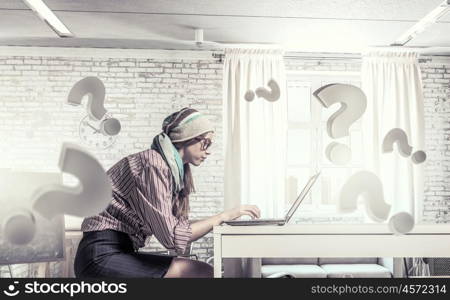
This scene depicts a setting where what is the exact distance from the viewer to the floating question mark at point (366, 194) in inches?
73.2

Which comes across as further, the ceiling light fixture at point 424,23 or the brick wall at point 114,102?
the brick wall at point 114,102

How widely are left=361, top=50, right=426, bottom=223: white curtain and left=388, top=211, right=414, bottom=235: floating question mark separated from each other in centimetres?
375

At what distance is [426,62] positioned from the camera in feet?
19.9

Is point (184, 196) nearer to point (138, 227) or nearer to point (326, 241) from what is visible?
point (138, 227)

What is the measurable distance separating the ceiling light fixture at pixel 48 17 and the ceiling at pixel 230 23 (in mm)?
62

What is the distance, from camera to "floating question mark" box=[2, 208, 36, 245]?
1511mm

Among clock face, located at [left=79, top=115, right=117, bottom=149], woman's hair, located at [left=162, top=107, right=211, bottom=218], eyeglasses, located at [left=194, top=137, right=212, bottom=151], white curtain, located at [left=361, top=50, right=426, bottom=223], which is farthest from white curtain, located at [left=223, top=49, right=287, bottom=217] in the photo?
eyeglasses, located at [left=194, top=137, right=212, bottom=151]

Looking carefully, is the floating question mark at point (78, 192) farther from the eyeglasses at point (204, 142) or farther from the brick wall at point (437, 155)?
the brick wall at point (437, 155)

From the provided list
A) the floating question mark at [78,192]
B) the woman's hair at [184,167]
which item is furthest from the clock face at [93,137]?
the floating question mark at [78,192]

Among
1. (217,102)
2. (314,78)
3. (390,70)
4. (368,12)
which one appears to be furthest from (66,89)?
(390,70)

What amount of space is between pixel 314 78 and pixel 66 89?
284cm

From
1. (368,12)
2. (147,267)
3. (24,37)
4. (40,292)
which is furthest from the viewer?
(24,37)

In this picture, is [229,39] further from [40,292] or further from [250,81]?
[40,292]

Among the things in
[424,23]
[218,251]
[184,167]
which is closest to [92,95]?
[184,167]
